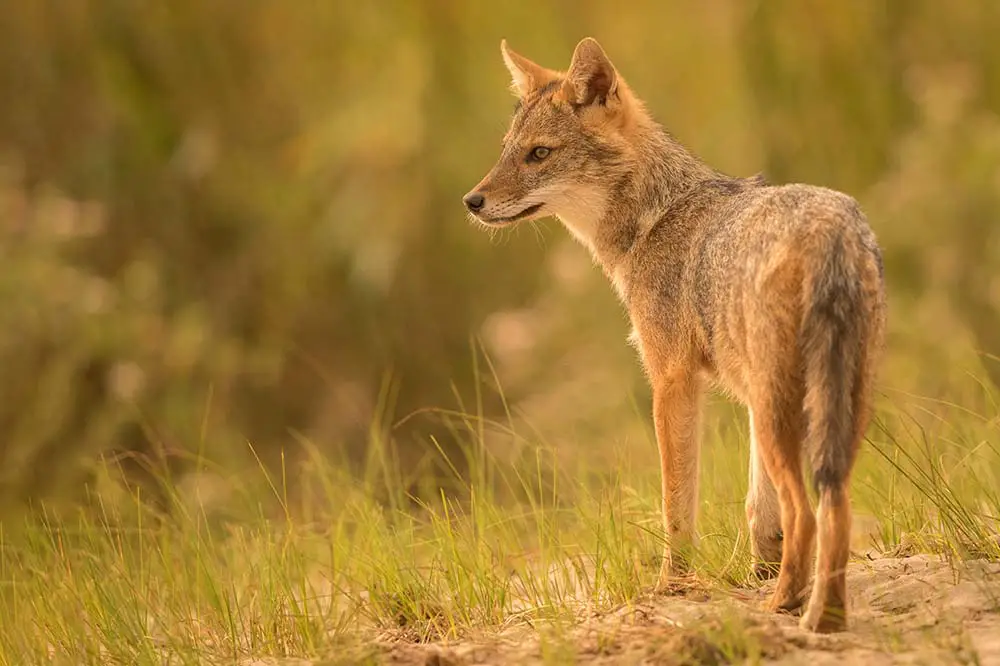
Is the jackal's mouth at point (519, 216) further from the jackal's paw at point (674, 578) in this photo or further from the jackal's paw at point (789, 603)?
the jackal's paw at point (789, 603)

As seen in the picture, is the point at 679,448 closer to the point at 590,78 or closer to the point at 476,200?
the point at 476,200

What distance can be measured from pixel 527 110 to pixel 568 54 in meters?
5.75

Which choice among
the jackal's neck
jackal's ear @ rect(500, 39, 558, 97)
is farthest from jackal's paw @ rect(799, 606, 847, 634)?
jackal's ear @ rect(500, 39, 558, 97)

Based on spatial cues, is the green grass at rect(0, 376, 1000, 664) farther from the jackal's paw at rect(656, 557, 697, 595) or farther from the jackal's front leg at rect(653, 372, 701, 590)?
the jackal's front leg at rect(653, 372, 701, 590)

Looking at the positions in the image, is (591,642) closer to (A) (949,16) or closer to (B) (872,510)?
(B) (872,510)

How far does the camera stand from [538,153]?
6.25 m

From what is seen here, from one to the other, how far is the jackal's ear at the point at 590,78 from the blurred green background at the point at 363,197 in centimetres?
377

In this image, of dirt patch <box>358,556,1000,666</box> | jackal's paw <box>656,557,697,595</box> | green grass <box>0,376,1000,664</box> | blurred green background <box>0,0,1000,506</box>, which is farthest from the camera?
blurred green background <box>0,0,1000,506</box>

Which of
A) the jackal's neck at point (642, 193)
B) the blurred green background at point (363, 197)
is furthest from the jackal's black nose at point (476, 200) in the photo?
the blurred green background at point (363, 197)

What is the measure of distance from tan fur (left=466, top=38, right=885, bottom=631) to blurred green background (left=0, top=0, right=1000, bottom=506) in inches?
146

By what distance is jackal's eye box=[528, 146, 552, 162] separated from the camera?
6.23m

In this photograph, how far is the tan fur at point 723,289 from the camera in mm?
4227

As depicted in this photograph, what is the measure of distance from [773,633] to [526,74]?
343cm

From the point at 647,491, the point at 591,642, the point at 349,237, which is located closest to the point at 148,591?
the point at 591,642
